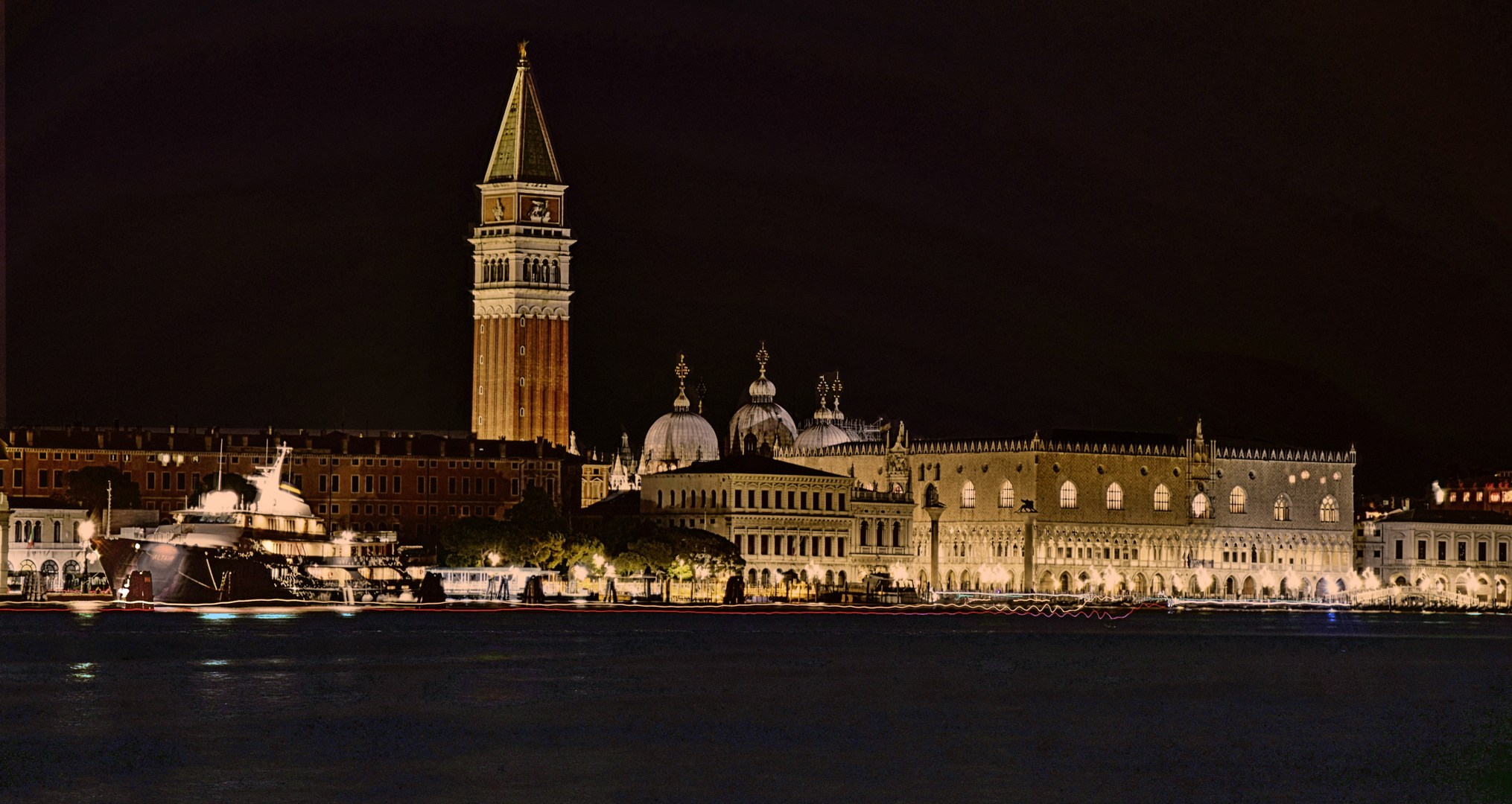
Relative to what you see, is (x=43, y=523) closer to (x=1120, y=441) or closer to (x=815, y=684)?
(x=1120, y=441)

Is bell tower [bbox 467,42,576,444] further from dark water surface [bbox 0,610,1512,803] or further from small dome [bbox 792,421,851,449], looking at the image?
dark water surface [bbox 0,610,1512,803]

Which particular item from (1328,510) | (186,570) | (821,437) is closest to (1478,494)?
(1328,510)

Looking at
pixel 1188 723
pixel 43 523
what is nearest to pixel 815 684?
pixel 1188 723

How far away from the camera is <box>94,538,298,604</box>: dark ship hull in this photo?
3962 inches

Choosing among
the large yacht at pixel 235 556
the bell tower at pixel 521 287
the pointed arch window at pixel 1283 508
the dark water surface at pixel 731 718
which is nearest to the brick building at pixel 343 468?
the bell tower at pixel 521 287

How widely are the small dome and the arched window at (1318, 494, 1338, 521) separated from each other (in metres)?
25.8

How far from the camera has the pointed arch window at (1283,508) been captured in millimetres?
145125

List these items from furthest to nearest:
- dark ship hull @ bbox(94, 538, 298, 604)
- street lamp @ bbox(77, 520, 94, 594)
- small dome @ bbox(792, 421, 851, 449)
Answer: small dome @ bbox(792, 421, 851, 449), street lamp @ bbox(77, 520, 94, 594), dark ship hull @ bbox(94, 538, 298, 604)

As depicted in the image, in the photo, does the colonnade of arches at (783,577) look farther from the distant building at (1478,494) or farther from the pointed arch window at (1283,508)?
the distant building at (1478,494)

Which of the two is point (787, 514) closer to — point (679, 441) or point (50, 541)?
point (679, 441)

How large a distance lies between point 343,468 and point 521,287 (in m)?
16.4

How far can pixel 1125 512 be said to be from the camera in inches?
5561

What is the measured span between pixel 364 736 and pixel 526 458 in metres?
98.6

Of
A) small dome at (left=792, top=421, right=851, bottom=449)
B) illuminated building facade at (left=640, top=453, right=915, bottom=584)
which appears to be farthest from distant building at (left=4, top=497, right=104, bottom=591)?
small dome at (left=792, top=421, right=851, bottom=449)
